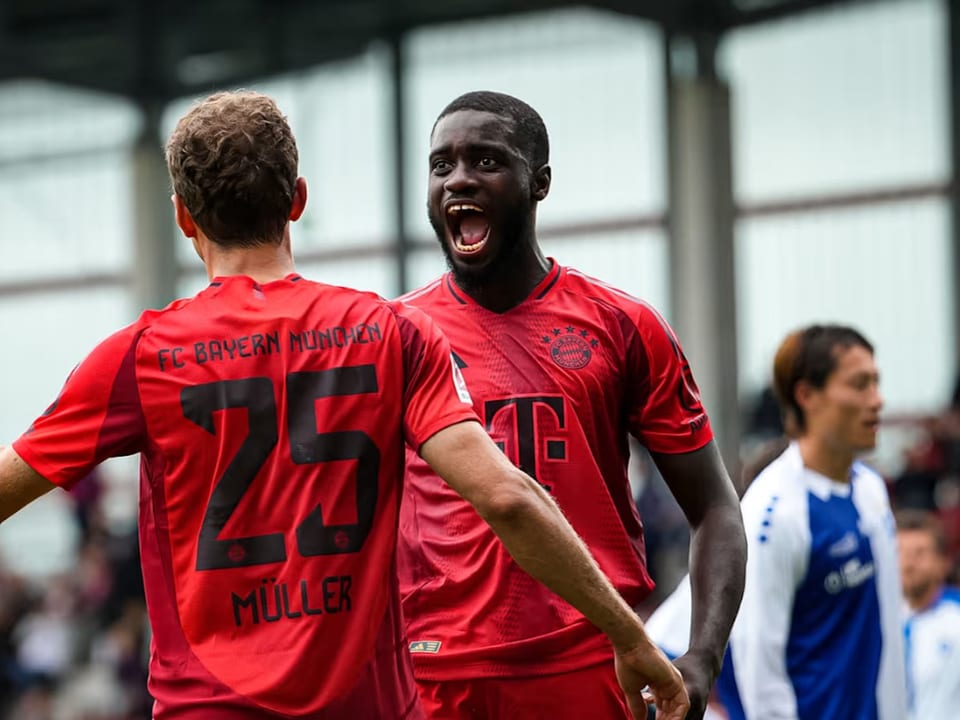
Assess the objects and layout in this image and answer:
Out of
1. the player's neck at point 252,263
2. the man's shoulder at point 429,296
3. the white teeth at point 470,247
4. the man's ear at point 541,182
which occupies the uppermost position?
the man's ear at point 541,182

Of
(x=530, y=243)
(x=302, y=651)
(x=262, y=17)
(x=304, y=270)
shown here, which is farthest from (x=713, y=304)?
(x=302, y=651)

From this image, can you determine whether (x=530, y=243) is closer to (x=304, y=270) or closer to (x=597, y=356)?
(x=597, y=356)

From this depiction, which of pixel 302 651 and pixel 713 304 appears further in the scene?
pixel 713 304

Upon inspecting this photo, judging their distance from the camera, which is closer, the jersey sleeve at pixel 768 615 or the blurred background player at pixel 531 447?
the blurred background player at pixel 531 447

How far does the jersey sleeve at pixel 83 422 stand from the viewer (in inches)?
124

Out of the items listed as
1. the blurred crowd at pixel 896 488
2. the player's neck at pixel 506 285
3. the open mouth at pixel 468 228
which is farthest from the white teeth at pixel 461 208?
the blurred crowd at pixel 896 488

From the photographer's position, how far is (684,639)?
19.4 ft

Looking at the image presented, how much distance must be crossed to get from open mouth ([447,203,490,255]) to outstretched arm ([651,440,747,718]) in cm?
68

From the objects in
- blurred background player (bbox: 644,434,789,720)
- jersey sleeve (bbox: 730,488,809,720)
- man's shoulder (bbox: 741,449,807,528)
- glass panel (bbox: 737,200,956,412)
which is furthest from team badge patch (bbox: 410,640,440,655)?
glass panel (bbox: 737,200,956,412)

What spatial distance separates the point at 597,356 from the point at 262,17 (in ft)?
47.2

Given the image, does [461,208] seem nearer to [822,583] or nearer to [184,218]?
[184,218]

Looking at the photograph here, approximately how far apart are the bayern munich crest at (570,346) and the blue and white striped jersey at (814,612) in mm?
1616

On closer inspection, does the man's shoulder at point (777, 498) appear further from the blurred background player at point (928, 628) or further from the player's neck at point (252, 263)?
the player's neck at point (252, 263)

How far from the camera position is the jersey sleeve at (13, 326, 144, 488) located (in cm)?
316
